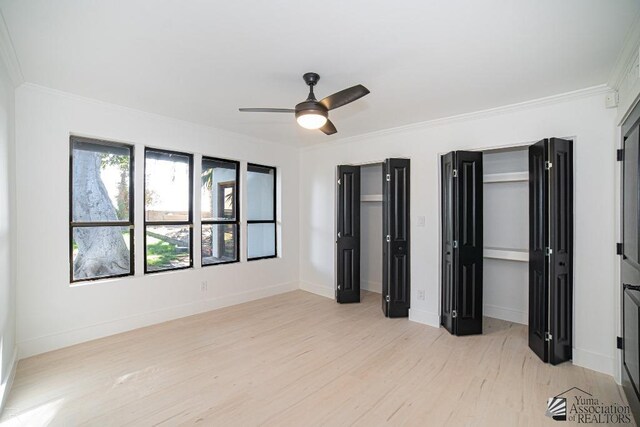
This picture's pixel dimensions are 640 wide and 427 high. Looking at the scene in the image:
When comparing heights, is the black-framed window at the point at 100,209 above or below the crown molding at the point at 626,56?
below

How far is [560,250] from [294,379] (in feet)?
8.93

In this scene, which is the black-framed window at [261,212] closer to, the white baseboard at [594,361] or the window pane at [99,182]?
the window pane at [99,182]

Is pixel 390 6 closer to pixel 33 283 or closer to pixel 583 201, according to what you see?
pixel 583 201

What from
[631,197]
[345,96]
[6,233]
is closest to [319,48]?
[345,96]

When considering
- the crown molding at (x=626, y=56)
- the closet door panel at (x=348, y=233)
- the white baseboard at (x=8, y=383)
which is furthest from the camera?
the closet door panel at (x=348, y=233)

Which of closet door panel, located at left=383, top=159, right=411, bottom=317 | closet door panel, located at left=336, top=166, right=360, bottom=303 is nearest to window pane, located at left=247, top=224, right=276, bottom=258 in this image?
closet door panel, located at left=336, top=166, right=360, bottom=303

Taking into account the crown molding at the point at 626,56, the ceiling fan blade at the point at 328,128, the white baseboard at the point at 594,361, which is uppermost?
the crown molding at the point at 626,56

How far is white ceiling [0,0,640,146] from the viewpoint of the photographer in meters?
1.74

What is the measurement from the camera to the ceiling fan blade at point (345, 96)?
7.14ft

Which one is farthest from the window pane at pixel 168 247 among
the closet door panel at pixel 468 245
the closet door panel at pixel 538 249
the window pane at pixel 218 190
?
the closet door panel at pixel 538 249

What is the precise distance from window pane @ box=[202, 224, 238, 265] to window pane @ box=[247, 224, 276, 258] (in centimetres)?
29

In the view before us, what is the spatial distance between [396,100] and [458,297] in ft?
7.66

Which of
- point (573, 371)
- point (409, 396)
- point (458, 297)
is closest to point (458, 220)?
point (458, 297)

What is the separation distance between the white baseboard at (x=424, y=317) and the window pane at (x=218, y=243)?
9.03 feet
